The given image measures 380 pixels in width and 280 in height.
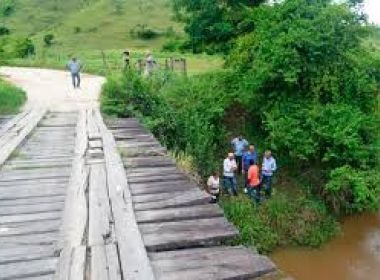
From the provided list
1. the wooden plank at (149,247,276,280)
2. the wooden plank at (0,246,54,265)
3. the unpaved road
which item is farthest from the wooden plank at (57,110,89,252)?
the unpaved road

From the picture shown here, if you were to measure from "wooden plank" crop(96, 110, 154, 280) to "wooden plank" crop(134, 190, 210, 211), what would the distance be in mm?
159

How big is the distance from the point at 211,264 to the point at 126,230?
3.34 ft

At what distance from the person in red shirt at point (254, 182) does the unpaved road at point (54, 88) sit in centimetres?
507

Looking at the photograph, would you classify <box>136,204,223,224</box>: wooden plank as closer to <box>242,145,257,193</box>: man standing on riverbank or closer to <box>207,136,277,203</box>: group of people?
<box>207,136,277,203</box>: group of people

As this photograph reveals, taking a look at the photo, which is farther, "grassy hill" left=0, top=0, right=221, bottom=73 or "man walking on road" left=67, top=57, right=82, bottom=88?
"grassy hill" left=0, top=0, right=221, bottom=73

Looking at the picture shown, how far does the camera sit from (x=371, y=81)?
18.6 metres

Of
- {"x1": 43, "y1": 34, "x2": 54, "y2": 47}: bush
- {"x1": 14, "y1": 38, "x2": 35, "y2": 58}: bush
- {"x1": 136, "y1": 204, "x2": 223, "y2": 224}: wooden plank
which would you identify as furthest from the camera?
{"x1": 43, "y1": 34, "x2": 54, "y2": 47}: bush

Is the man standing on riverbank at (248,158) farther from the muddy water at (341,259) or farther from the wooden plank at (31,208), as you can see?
the wooden plank at (31,208)

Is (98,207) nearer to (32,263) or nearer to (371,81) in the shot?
(32,263)

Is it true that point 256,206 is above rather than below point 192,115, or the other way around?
below

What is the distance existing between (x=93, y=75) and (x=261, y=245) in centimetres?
1497

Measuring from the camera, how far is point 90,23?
56.8 metres

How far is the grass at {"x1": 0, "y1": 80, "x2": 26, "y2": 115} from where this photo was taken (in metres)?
16.9

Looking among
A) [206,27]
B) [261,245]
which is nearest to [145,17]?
[206,27]
